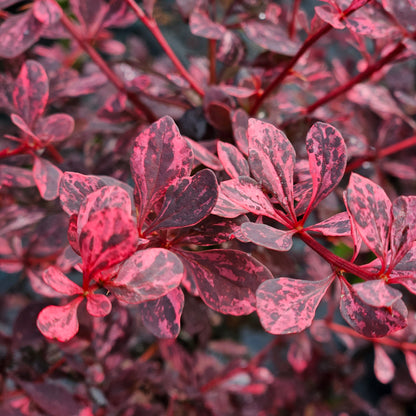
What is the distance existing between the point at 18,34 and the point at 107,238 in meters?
0.39

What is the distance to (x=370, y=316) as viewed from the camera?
1.05ft

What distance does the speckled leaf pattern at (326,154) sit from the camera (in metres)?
0.34

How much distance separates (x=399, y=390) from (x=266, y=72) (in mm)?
785

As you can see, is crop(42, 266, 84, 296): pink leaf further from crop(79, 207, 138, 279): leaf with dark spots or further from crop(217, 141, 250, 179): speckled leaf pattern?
crop(217, 141, 250, 179): speckled leaf pattern

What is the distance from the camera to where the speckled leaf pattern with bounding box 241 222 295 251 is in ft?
0.96

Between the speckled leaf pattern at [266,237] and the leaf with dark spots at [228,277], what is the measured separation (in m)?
0.05

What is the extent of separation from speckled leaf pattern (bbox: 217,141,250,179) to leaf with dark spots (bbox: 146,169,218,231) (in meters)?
0.04

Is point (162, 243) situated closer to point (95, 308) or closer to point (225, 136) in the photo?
point (95, 308)

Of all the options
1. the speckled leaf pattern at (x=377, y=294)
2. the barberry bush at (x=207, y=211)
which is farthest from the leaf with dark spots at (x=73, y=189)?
the speckled leaf pattern at (x=377, y=294)

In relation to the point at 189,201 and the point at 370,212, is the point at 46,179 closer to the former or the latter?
the point at 189,201

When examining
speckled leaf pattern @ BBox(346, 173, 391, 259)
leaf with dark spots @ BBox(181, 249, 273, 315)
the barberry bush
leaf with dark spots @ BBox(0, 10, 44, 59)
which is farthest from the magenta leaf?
leaf with dark spots @ BBox(0, 10, 44, 59)

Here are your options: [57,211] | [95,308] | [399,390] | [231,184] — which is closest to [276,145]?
[231,184]

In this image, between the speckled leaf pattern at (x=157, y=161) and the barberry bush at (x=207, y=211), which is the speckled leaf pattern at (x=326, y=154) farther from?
the speckled leaf pattern at (x=157, y=161)

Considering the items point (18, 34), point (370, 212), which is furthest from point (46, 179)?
point (370, 212)
